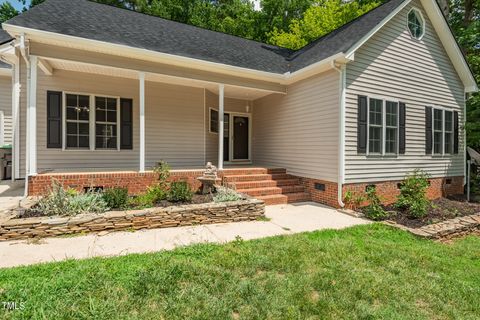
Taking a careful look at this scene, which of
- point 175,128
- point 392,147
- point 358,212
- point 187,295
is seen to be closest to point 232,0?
point 175,128

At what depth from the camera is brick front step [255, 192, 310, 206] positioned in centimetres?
749

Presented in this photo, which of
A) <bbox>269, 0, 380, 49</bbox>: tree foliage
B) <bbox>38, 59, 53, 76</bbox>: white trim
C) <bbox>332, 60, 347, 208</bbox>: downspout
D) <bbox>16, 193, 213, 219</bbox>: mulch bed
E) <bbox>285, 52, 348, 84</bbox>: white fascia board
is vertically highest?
<bbox>269, 0, 380, 49</bbox>: tree foliage

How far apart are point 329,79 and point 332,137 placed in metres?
1.63

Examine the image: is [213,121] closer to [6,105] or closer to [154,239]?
[154,239]

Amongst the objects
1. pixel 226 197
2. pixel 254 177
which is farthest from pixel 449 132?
pixel 226 197

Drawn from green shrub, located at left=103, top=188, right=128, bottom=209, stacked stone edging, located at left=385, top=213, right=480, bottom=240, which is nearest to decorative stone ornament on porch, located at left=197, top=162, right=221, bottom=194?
green shrub, located at left=103, top=188, right=128, bottom=209

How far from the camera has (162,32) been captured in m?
8.76

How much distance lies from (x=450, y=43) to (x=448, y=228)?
23.1ft

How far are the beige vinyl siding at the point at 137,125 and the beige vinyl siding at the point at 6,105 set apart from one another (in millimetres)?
1376

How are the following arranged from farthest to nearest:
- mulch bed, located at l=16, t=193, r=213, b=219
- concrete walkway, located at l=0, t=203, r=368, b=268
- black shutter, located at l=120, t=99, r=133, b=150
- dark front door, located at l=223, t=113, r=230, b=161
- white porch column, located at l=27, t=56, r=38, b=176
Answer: dark front door, located at l=223, t=113, r=230, b=161
black shutter, located at l=120, t=99, r=133, b=150
white porch column, located at l=27, t=56, r=38, b=176
mulch bed, located at l=16, t=193, r=213, b=219
concrete walkway, located at l=0, t=203, r=368, b=268

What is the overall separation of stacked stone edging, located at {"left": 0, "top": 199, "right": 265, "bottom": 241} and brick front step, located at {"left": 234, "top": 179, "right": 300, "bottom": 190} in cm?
169

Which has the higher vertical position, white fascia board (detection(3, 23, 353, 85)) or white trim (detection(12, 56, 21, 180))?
white fascia board (detection(3, 23, 353, 85))

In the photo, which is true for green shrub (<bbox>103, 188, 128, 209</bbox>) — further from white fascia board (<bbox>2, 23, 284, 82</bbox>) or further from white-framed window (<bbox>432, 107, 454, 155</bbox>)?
white-framed window (<bbox>432, 107, 454, 155</bbox>)

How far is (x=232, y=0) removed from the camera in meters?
24.4
